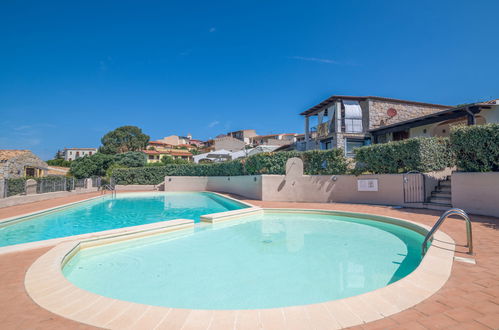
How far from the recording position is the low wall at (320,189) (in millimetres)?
11172

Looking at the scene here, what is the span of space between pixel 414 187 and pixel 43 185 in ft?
77.5

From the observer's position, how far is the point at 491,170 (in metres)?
8.23

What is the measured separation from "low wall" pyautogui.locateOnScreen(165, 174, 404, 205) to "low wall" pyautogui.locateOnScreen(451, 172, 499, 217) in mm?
2131

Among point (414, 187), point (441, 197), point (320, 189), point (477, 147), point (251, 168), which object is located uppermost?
point (477, 147)

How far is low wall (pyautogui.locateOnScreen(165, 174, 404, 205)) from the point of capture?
1117 cm

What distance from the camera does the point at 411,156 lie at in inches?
423

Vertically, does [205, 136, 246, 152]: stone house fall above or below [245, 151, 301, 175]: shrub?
above

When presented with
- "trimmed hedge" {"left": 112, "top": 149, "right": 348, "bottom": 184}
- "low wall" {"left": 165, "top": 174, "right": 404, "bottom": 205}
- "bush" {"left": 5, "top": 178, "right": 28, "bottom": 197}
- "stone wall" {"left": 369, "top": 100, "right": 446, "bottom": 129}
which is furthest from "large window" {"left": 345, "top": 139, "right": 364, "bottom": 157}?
"bush" {"left": 5, "top": 178, "right": 28, "bottom": 197}

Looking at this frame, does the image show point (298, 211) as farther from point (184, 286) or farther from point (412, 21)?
point (412, 21)

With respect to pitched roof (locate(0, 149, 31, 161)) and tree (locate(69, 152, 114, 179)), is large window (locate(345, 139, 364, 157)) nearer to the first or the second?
tree (locate(69, 152, 114, 179))

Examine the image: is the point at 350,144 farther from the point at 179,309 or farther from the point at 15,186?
the point at 15,186

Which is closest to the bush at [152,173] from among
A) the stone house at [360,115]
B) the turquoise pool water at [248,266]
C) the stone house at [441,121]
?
the stone house at [360,115]

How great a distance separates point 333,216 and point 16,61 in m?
32.4

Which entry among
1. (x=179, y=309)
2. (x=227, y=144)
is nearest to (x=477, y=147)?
(x=179, y=309)
